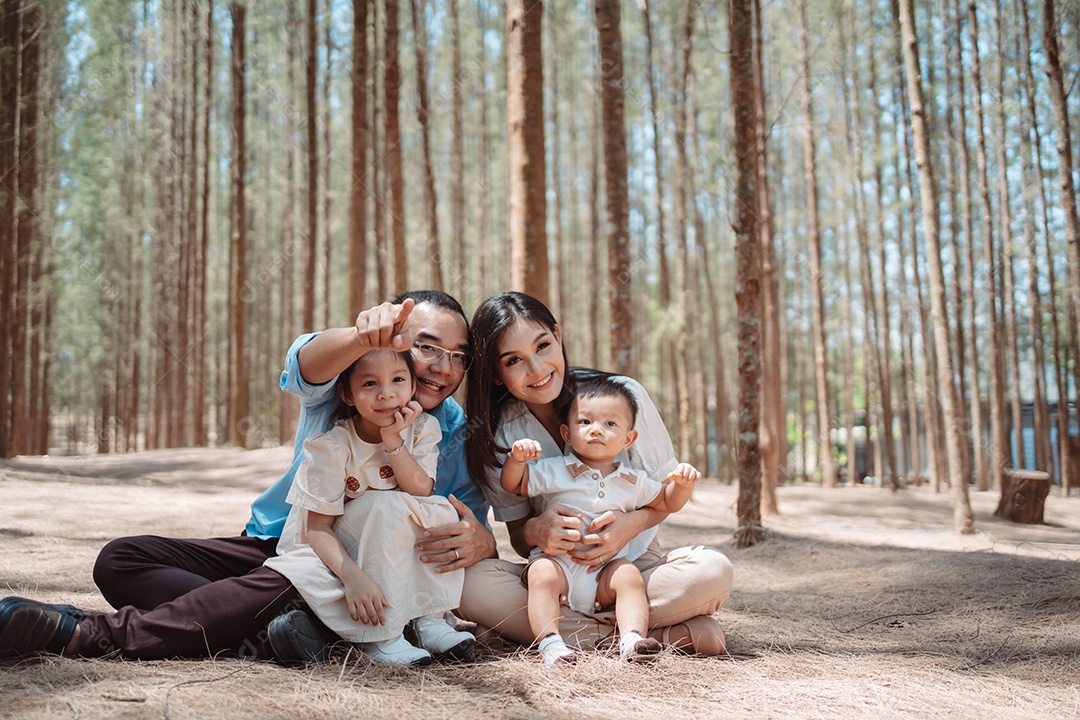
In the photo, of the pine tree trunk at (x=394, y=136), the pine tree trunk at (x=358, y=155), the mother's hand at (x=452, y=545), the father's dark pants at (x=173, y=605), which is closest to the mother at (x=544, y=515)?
the mother's hand at (x=452, y=545)

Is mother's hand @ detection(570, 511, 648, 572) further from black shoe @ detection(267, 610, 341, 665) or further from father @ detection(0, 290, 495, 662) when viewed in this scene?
black shoe @ detection(267, 610, 341, 665)

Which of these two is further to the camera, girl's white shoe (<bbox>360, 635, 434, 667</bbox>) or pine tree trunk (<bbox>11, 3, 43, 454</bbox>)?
pine tree trunk (<bbox>11, 3, 43, 454</bbox>)

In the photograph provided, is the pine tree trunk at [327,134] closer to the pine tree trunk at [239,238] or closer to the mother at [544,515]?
the pine tree trunk at [239,238]

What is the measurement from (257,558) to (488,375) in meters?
0.94

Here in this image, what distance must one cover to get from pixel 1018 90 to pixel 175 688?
45.6ft

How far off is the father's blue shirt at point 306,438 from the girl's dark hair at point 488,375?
0.25 ft

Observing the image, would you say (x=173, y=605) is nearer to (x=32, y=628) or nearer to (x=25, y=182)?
(x=32, y=628)

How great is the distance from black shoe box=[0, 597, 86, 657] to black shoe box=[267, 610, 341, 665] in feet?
1.69

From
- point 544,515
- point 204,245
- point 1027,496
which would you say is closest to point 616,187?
point 544,515

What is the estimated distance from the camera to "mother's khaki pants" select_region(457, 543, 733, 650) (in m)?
2.40

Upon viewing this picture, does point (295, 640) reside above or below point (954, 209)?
below

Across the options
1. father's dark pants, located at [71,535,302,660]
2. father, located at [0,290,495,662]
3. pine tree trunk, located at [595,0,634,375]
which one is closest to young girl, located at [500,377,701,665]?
father, located at [0,290,495,662]

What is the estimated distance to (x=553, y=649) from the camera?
2172mm

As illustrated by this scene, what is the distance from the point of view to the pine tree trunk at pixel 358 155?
9062mm
